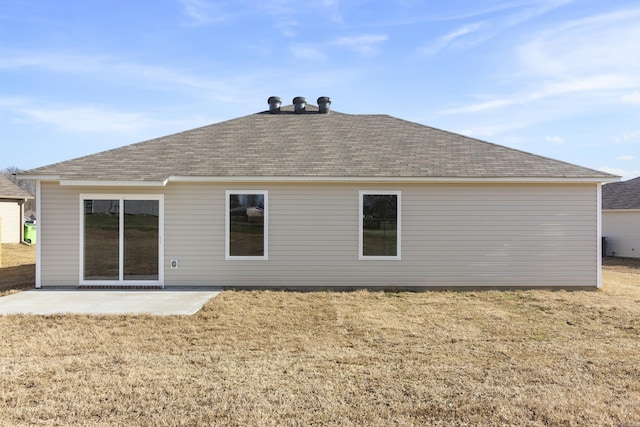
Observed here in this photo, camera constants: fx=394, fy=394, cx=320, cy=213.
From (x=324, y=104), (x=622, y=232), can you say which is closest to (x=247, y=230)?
(x=324, y=104)

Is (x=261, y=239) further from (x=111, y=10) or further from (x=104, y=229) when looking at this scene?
(x=111, y=10)

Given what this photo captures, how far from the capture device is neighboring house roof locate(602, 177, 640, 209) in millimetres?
18562

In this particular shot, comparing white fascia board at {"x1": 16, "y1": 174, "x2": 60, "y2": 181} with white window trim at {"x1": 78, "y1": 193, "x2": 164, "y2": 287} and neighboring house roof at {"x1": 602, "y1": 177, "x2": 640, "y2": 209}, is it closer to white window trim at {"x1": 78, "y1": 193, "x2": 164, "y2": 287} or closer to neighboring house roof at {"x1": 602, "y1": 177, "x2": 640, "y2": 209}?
white window trim at {"x1": 78, "y1": 193, "x2": 164, "y2": 287}

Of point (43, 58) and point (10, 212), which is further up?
point (43, 58)

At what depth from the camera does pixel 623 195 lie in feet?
65.1

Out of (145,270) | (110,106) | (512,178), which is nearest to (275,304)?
(145,270)

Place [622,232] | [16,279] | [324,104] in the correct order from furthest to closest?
[622,232]
[324,104]
[16,279]

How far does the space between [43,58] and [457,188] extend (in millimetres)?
13614

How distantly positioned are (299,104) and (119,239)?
7.15 metres

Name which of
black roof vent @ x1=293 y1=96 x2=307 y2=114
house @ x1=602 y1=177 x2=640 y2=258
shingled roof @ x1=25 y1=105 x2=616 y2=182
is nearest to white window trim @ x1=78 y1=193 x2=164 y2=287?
shingled roof @ x1=25 y1=105 x2=616 y2=182

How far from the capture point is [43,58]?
12.9 m

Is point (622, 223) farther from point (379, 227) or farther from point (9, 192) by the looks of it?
point (9, 192)

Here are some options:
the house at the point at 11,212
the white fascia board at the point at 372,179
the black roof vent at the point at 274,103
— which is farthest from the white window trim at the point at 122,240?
the house at the point at 11,212

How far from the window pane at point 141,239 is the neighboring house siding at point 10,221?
15.3 m
